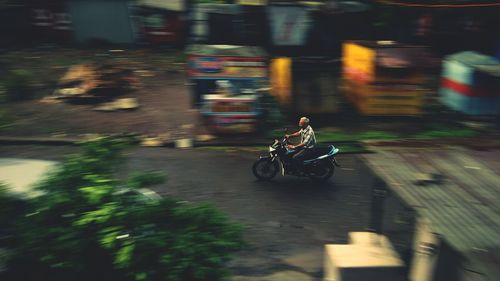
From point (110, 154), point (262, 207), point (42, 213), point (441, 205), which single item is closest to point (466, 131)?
point (262, 207)

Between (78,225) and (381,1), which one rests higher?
(381,1)

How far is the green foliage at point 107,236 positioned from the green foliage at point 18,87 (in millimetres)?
9537

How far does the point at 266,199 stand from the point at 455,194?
14.2ft

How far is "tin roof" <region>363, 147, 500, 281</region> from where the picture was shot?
3664mm

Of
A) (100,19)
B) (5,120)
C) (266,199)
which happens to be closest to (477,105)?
(266,199)

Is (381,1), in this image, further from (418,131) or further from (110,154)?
(110,154)

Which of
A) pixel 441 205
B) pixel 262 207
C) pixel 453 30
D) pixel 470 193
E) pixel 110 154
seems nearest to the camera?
pixel 441 205

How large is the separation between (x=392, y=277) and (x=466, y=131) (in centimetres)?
747

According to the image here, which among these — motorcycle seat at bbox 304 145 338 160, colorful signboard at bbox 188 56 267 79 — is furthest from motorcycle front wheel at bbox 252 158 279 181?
colorful signboard at bbox 188 56 267 79

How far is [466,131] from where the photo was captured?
11.9 m

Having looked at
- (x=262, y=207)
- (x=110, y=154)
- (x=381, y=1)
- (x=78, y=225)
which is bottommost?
(x=262, y=207)

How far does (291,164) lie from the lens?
9.39 metres

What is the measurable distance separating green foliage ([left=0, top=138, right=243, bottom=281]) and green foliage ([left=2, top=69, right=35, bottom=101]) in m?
9.54

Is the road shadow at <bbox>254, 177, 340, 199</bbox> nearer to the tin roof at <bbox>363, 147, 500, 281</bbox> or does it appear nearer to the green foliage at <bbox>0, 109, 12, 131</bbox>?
the tin roof at <bbox>363, 147, 500, 281</bbox>
